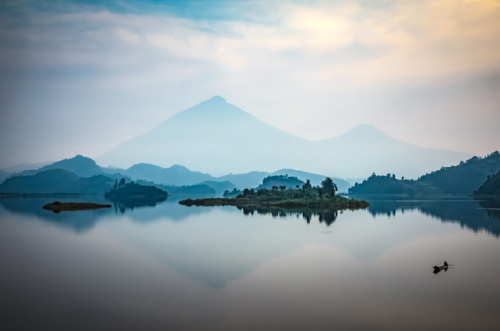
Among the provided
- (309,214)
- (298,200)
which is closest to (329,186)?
(298,200)

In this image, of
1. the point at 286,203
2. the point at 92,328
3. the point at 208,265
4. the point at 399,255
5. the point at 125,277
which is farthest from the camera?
the point at 286,203

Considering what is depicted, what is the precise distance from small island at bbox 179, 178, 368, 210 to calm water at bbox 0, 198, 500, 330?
3102 inches

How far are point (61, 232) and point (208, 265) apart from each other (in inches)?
1526

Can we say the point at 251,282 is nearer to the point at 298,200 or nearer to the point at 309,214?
the point at 309,214

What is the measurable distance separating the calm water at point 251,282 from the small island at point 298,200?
78799 millimetres

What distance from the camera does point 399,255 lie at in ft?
152

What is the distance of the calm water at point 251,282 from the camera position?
24.8m

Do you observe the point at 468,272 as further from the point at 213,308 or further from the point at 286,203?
the point at 286,203

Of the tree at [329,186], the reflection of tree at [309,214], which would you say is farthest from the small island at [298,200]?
the reflection of tree at [309,214]

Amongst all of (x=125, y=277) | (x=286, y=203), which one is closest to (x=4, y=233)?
(x=125, y=277)

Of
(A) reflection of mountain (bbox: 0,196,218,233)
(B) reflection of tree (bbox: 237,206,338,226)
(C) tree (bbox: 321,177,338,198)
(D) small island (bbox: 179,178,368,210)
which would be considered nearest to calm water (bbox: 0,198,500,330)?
(A) reflection of mountain (bbox: 0,196,218,233)

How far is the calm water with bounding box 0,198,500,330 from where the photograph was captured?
81.4ft

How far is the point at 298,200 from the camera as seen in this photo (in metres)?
148

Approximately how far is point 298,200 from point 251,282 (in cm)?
11563
